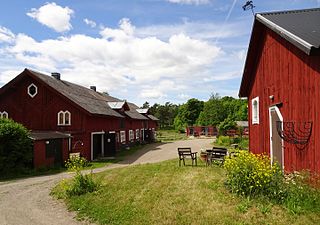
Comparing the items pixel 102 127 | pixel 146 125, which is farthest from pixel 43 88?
pixel 146 125

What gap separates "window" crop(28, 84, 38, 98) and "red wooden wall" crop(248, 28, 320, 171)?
19854 mm

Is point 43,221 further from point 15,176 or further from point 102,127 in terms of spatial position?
point 102,127

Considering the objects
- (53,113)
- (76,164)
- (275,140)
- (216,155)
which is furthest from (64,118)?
(275,140)

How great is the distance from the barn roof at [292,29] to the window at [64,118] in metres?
16.2

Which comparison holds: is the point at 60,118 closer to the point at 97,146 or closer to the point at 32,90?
the point at 32,90

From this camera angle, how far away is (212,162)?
1641 cm

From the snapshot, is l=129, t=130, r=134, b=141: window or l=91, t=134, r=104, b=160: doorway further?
l=129, t=130, r=134, b=141: window

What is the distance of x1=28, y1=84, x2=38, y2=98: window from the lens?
27.1m

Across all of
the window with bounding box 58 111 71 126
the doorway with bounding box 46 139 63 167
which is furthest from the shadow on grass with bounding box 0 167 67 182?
the window with bounding box 58 111 71 126

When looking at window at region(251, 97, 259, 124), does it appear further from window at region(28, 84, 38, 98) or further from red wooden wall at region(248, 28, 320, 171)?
window at region(28, 84, 38, 98)

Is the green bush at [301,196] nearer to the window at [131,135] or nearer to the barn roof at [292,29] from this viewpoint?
the barn roof at [292,29]

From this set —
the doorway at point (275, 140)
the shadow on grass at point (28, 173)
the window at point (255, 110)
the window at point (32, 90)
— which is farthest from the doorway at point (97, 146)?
the doorway at point (275, 140)

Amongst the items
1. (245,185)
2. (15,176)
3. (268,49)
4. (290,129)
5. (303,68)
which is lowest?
(15,176)

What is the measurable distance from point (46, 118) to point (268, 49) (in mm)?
20531
